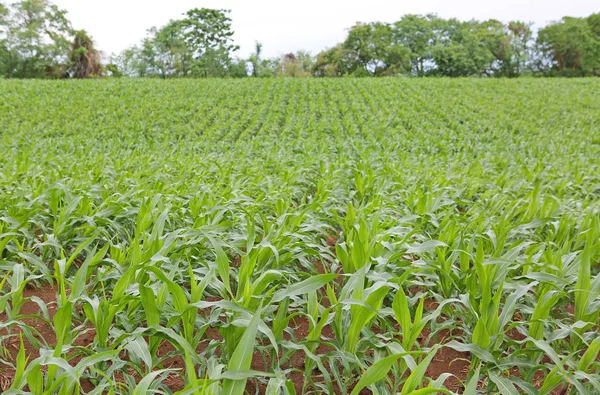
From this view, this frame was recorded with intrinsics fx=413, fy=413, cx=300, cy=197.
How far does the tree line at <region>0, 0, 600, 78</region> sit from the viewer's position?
38.9 metres

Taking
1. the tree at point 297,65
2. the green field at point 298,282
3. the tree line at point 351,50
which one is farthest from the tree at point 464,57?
the green field at point 298,282

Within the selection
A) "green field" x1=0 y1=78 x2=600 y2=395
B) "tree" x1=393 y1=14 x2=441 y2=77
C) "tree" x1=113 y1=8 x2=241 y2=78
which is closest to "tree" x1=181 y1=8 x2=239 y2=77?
"tree" x1=113 y1=8 x2=241 y2=78

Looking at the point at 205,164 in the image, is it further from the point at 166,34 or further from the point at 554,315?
the point at 166,34

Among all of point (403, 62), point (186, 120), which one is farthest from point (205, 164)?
point (403, 62)

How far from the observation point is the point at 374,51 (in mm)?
43969

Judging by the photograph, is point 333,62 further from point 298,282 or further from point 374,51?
point 298,282

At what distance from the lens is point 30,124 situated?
43.8 ft

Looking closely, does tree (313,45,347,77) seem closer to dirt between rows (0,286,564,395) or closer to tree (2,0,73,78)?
tree (2,0,73,78)

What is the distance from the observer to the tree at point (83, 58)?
39469 millimetres

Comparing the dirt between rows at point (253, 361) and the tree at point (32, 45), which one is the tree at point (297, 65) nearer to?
the tree at point (32, 45)

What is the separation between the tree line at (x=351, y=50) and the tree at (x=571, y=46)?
0.09m

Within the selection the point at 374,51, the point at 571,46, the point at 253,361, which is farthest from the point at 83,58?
the point at 571,46

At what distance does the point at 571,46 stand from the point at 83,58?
4839 centimetres

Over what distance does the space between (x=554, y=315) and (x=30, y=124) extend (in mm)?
15390
